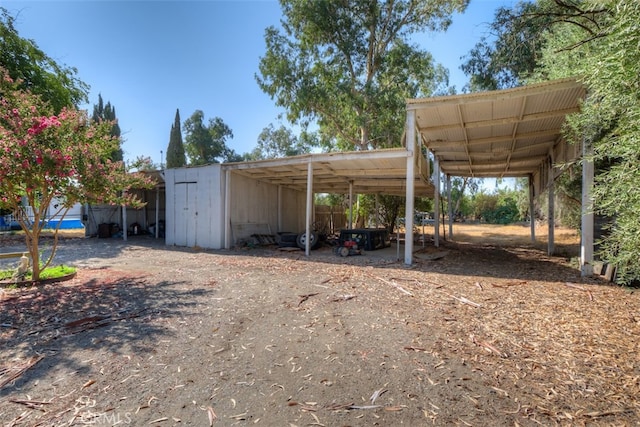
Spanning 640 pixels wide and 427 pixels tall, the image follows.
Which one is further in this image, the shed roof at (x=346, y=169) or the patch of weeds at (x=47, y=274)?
the shed roof at (x=346, y=169)

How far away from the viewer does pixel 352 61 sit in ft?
54.6

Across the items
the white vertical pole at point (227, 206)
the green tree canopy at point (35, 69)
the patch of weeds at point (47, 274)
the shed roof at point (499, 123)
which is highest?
the green tree canopy at point (35, 69)

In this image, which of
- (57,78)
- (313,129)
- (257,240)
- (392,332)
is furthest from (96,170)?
(313,129)

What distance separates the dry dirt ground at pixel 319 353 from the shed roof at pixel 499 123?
3281 mm

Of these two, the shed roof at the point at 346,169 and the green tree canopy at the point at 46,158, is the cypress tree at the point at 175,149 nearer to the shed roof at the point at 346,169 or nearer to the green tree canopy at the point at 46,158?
the shed roof at the point at 346,169

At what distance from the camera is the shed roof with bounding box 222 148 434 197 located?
8312mm

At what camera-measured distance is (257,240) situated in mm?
11859

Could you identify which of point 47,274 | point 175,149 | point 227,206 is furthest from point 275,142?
point 47,274

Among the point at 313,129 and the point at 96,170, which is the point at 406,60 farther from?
the point at 96,170

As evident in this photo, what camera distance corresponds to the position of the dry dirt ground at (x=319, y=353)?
2014 mm

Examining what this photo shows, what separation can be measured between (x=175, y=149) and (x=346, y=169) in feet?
72.1

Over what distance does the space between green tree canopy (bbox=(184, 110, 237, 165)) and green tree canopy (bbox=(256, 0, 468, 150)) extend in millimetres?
13895

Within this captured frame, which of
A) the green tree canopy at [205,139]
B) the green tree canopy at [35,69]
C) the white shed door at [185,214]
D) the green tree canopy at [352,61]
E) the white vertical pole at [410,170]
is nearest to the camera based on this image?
the white vertical pole at [410,170]

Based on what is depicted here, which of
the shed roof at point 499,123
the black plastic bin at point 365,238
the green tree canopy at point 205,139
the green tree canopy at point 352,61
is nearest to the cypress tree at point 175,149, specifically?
the green tree canopy at point 205,139
